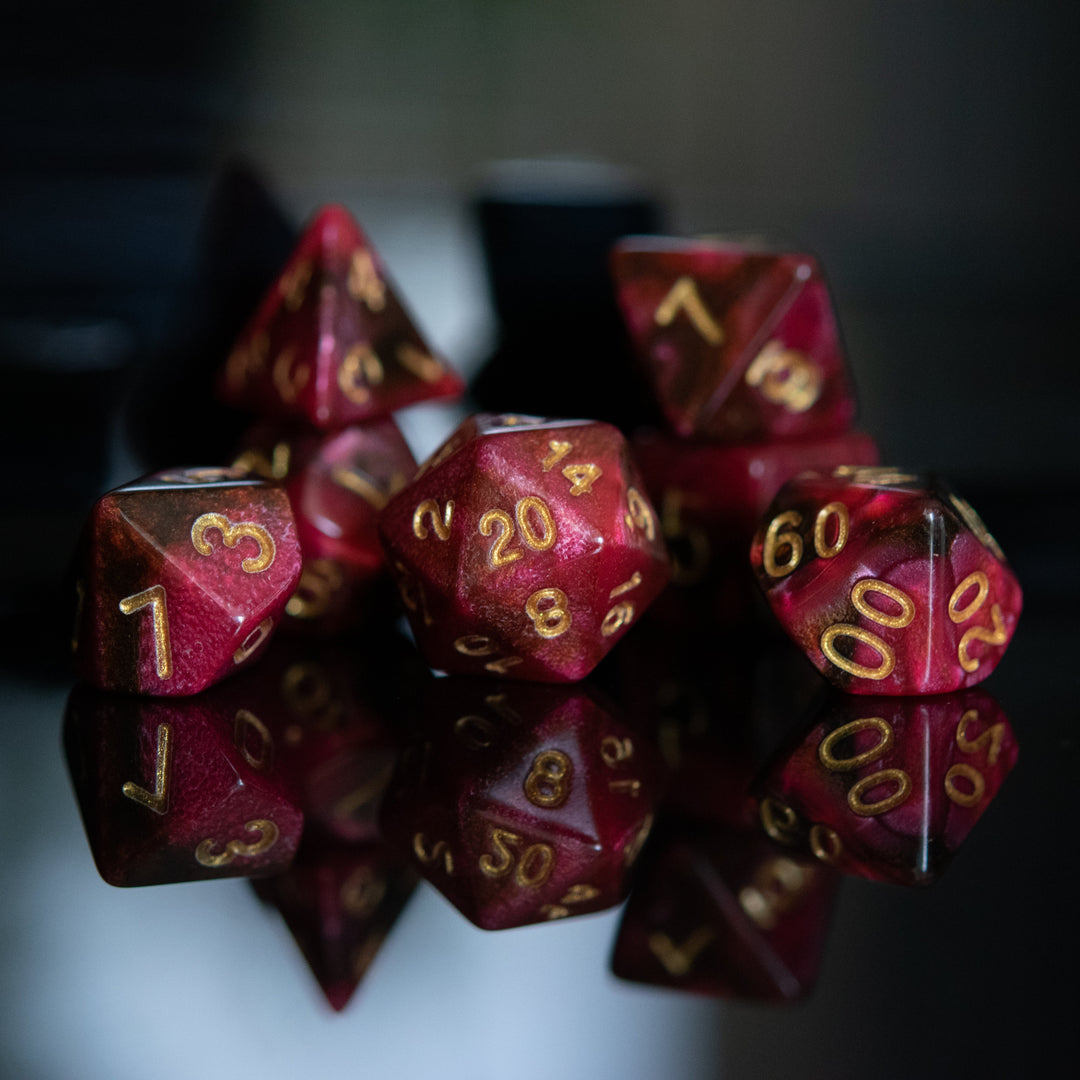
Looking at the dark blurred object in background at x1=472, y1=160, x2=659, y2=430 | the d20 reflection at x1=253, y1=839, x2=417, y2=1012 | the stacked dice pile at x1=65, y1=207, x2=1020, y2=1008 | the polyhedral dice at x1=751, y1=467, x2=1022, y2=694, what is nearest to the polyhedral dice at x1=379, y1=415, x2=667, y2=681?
the stacked dice pile at x1=65, y1=207, x2=1020, y2=1008

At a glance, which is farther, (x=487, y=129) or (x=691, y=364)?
(x=487, y=129)

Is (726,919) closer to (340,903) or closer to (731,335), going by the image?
(340,903)

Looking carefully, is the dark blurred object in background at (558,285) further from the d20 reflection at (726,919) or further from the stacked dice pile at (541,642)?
the d20 reflection at (726,919)

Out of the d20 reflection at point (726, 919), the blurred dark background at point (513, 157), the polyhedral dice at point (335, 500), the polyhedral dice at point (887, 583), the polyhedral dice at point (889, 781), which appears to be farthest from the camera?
the blurred dark background at point (513, 157)

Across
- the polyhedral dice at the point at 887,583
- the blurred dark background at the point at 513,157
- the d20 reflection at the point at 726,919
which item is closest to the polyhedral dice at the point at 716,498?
the polyhedral dice at the point at 887,583

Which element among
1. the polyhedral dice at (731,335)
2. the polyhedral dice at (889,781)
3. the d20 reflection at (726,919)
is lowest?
the polyhedral dice at (889,781)

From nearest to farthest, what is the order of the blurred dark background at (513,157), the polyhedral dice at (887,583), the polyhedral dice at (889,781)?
the polyhedral dice at (889,781)
the polyhedral dice at (887,583)
the blurred dark background at (513,157)

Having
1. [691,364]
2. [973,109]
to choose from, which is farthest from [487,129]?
[973,109]

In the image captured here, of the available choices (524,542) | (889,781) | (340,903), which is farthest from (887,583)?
(340,903)

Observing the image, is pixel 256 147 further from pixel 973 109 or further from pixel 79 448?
pixel 973 109
